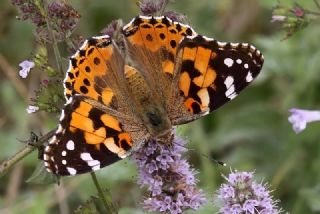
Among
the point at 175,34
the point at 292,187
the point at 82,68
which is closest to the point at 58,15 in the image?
the point at 82,68

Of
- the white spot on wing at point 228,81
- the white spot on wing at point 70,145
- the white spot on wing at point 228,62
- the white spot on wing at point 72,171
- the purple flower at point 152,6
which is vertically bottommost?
the white spot on wing at point 72,171

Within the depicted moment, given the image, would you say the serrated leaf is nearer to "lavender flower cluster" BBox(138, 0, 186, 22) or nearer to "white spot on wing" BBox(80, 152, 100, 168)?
"white spot on wing" BBox(80, 152, 100, 168)

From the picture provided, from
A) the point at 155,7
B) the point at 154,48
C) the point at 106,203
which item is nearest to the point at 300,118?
the point at 154,48

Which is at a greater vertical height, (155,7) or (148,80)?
(155,7)

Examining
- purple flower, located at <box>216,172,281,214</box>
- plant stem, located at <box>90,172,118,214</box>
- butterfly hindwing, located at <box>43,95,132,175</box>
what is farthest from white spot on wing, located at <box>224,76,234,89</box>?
plant stem, located at <box>90,172,118,214</box>

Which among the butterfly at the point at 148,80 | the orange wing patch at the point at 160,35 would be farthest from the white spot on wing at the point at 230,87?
the orange wing patch at the point at 160,35

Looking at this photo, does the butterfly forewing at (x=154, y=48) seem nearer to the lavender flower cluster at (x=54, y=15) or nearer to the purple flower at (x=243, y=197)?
the lavender flower cluster at (x=54, y=15)

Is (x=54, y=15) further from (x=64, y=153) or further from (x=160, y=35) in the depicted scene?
(x=64, y=153)
